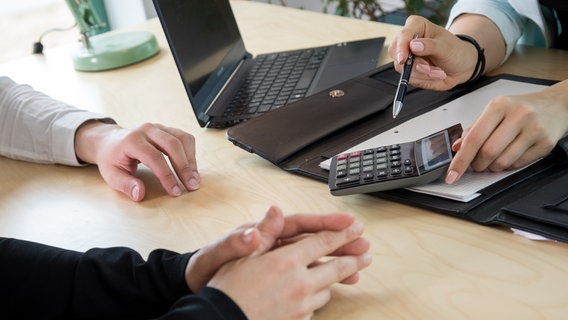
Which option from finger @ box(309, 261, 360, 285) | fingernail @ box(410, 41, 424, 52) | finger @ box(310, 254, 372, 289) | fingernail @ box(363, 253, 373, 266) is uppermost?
fingernail @ box(410, 41, 424, 52)

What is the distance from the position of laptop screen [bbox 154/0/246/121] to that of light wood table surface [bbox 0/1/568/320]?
0.08m

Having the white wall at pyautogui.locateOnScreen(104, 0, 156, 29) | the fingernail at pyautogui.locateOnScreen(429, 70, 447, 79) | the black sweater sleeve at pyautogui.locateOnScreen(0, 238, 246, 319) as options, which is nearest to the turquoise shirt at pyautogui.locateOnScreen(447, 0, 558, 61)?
the fingernail at pyautogui.locateOnScreen(429, 70, 447, 79)

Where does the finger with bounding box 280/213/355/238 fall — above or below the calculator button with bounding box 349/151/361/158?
above

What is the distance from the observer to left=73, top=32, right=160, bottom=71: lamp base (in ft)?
5.03

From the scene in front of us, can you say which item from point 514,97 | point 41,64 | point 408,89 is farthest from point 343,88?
point 41,64

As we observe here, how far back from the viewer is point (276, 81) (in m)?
1.24

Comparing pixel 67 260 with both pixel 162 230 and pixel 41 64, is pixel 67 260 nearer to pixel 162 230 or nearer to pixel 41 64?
pixel 162 230

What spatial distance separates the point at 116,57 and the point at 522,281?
3.79 feet

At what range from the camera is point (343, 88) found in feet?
3.53

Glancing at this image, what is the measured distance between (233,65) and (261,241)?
2.44 feet

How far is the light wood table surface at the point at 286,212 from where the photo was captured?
A: 0.62 meters

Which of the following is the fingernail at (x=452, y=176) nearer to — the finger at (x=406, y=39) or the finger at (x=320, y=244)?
the finger at (x=320, y=244)

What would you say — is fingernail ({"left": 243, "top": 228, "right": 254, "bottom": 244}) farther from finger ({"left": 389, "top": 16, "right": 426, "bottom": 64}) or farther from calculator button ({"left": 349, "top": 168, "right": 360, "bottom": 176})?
finger ({"left": 389, "top": 16, "right": 426, "bottom": 64})

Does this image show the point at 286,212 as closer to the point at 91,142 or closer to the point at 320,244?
the point at 320,244
